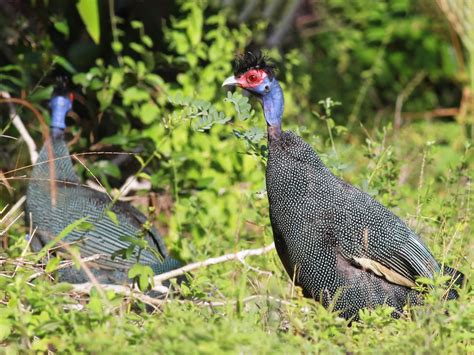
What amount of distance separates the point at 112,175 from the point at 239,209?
744 mm

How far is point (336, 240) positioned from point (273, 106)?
605 millimetres

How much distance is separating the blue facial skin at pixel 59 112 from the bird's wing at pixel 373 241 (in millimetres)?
1776

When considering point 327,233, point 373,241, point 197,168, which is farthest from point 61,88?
point 373,241

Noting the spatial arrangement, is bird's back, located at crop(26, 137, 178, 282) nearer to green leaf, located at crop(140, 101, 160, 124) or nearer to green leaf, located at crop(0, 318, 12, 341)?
green leaf, located at crop(140, 101, 160, 124)

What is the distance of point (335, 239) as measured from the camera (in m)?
3.86

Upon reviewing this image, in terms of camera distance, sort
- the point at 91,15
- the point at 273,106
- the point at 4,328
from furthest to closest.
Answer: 1. the point at 91,15
2. the point at 273,106
3. the point at 4,328

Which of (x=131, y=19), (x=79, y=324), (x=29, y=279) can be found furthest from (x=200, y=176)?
(x=79, y=324)

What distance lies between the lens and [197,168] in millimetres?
5434

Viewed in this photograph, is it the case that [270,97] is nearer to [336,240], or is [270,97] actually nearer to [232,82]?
[232,82]

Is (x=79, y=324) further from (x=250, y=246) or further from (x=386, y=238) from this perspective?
(x=250, y=246)

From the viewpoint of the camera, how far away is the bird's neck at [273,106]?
401cm

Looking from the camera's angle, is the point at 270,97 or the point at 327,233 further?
the point at 270,97

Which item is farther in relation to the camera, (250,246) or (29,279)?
(250,246)

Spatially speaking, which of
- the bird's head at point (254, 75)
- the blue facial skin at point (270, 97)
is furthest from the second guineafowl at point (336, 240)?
the bird's head at point (254, 75)
